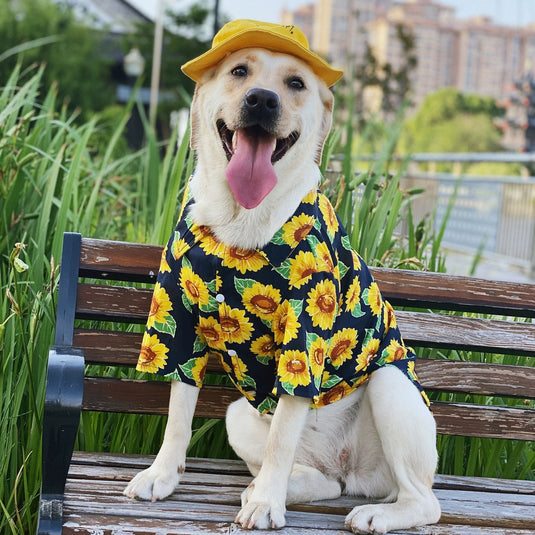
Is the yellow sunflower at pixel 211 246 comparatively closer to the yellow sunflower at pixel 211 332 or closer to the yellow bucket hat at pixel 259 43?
the yellow sunflower at pixel 211 332

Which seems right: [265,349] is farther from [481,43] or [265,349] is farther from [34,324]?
[481,43]

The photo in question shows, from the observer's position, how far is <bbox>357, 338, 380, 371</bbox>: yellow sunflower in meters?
2.23

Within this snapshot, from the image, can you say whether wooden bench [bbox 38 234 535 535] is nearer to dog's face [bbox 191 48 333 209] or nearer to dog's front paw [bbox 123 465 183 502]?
dog's front paw [bbox 123 465 183 502]

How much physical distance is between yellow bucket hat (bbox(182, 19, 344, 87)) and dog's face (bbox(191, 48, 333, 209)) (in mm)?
19

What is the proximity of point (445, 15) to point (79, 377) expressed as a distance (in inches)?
3943

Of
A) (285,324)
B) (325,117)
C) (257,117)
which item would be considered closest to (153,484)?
(285,324)

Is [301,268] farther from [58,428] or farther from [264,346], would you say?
[58,428]

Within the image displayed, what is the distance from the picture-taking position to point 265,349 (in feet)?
7.15

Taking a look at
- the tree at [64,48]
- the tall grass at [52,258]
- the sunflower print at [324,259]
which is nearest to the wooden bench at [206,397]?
the tall grass at [52,258]

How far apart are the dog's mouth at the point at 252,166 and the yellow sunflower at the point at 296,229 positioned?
0.10m

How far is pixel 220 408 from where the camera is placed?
8.43ft

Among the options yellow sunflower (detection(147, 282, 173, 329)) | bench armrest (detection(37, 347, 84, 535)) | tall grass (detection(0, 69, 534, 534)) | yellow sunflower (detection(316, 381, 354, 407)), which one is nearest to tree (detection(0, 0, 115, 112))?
tall grass (detection(0, 69, 534, 534))

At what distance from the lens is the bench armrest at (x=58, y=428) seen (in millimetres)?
1928

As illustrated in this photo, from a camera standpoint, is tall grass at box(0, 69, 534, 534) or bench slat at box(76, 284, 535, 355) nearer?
tall grass at box(0, 69, 534, 534)
